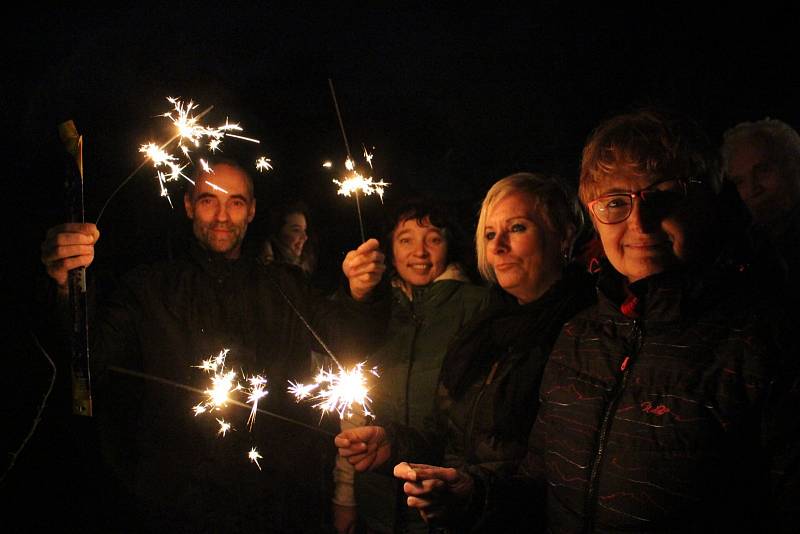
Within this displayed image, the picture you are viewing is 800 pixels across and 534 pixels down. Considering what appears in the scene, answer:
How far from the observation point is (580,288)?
8.31ft

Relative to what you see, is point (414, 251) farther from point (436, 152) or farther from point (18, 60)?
point (18, 60)

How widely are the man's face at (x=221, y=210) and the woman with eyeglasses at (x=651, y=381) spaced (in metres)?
2.23

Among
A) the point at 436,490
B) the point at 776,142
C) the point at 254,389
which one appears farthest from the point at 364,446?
the point at 776,142

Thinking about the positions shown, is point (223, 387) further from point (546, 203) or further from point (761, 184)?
point (761, 184)

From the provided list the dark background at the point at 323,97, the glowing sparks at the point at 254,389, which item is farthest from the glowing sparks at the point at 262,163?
the glowing sparks at the point at 254,389

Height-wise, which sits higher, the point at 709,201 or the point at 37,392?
the point at 709,201

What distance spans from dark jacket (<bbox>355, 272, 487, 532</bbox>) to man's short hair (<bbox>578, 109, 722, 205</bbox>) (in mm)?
1477

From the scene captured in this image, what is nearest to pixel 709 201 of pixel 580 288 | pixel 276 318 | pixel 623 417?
pixel 580 288

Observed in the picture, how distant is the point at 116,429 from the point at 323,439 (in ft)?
4.83

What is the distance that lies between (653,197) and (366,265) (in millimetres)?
1696

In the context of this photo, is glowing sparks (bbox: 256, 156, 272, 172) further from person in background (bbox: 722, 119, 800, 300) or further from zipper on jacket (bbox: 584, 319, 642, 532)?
person in background (bbox: 722, 119, 800, 300)

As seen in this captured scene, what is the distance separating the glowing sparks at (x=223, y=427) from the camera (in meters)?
3.01

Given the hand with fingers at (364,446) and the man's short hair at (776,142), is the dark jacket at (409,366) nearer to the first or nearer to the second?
the hand with fingers at (364,446)

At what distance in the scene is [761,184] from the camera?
3.21 metres
